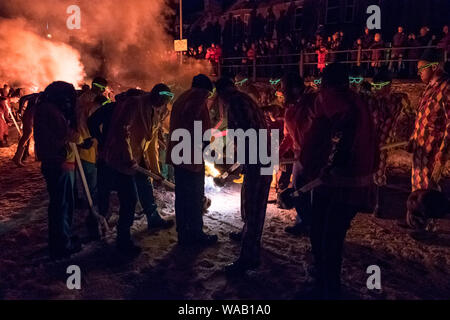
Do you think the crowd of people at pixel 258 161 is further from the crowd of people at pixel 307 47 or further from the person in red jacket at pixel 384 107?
the crowd of people at pixel 307 47

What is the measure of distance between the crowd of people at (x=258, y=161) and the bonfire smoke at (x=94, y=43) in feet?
47.1

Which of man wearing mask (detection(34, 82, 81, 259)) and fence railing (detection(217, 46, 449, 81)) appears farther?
fence railing (detection(217, 46, 449, 81))

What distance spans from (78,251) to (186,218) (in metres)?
1.45

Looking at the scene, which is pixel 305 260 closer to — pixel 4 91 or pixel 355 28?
pixel 4 91

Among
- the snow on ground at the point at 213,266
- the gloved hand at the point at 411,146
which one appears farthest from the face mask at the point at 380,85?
the snow on ground at the point at 213,266

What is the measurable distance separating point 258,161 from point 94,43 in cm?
2589

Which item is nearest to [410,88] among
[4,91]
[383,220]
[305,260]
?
[383,220]

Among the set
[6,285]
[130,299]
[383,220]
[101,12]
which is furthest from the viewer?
[101,12]

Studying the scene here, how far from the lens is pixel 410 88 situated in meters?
10.7

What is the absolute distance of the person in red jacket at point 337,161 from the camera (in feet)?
10.3

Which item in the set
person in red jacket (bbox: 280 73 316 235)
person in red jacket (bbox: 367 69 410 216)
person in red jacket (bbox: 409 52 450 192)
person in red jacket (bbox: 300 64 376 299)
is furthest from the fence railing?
person in red jacket (bbox: 300 64 376 299)

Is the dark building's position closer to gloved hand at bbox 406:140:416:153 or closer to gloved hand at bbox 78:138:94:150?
gloved hand at bbox 406:140:416:153

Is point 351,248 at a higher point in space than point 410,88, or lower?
lower

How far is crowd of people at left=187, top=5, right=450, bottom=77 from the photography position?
12.3 metres
